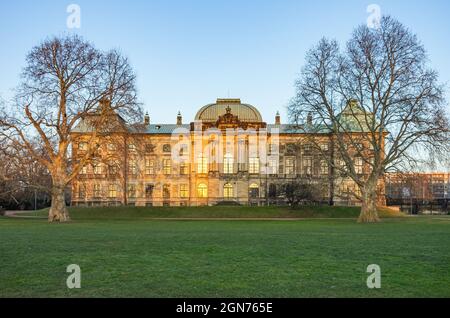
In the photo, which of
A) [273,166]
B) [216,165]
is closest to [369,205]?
[273,166]

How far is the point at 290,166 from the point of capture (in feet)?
274

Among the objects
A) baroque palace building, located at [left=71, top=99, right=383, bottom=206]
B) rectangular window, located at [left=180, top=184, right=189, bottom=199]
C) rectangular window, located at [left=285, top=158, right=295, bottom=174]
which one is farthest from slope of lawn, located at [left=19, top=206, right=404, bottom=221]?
rectangular window, located at [left=285, top=158, right=295, bottom=174]

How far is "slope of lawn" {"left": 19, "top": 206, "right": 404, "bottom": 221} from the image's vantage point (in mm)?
53103

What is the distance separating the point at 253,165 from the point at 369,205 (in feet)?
139

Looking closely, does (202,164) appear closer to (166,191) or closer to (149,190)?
(166,191)

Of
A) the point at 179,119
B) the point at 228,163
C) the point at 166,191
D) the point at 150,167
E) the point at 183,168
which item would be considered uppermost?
the point at 179,119

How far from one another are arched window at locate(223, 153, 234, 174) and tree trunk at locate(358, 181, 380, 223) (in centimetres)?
4183

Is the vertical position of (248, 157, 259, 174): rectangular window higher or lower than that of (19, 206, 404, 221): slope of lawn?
higher

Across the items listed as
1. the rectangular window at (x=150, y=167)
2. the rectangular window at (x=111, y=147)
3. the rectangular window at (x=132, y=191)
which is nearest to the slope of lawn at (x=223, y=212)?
the rectangular window at (x=111, y=147)

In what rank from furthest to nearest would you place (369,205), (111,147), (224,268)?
1. (111,147)
2. (369,205)
3. (224,268)

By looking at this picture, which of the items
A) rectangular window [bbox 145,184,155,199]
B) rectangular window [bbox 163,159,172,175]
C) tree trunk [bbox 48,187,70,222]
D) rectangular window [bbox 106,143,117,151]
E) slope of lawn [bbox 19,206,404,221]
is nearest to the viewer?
tree trunk [bbox 48,187,70,222]

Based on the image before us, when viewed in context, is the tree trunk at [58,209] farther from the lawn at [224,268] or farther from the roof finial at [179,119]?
the roof finial at [179,119]

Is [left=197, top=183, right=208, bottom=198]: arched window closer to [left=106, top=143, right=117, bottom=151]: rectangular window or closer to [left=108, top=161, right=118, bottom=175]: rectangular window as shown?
[left=106, top=143, right=117, bottom=151]: rectangular window

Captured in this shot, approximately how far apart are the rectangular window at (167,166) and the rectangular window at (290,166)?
64.9ft
